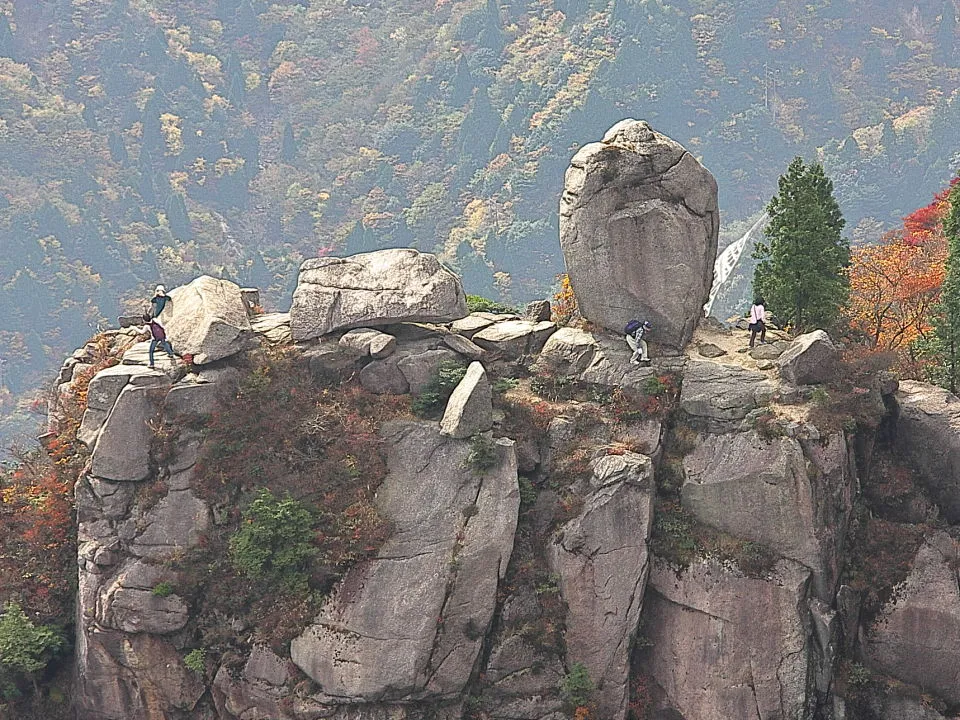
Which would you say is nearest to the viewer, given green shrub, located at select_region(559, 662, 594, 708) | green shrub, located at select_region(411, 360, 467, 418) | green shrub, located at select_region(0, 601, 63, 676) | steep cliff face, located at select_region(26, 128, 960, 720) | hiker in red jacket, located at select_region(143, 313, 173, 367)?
green shrub, located at select_region(559, 662, 594, 708)

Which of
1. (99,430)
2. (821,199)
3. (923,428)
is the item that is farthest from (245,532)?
(821,199)

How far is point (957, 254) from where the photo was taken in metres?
24.9

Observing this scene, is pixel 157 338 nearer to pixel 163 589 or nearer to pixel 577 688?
pixel 163 589

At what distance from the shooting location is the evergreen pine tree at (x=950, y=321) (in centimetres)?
2489

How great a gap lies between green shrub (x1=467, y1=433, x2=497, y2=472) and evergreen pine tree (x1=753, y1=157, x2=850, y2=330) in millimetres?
9778

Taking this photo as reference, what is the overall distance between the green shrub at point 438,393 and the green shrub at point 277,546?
3858 mm

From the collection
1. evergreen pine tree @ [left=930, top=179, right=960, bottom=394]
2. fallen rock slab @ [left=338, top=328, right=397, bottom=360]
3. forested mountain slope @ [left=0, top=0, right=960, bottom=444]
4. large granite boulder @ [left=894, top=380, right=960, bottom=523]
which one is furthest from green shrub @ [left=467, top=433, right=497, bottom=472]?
forested mountain slope @ [left=0, top=0, right=960, bottom=444]

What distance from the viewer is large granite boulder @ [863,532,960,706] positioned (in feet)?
69.1

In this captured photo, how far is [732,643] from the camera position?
21.0 metres

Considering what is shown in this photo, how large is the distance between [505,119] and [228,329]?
429ft

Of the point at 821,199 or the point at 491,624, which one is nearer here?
the point at 491,624

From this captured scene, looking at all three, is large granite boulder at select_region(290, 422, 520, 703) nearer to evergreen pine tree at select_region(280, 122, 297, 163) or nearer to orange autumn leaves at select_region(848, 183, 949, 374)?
orange autumn leaves at select_region(848, 183, 949, 374)

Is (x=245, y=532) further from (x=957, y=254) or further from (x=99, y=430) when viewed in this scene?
(x=957, y=254)

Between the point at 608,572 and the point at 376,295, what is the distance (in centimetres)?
919
